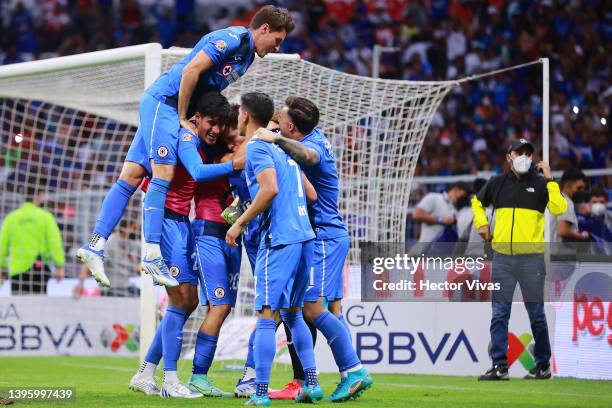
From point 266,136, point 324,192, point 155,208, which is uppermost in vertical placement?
point 266,136

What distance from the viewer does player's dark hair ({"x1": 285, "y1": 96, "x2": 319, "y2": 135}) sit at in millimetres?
7867

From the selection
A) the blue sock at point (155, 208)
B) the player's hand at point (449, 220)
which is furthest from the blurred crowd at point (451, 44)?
the blue sock at point (155, 208)

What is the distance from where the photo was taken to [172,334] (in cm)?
817

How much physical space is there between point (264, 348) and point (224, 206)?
154cm

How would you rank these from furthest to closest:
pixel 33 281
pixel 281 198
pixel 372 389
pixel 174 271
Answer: pixel 33 281, pixel 372 389, pixel 174 271, pixel 281 198

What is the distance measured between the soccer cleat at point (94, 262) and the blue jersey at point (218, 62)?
1.26 m

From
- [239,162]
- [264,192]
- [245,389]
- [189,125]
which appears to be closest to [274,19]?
[189,125]

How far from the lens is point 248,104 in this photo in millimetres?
7598

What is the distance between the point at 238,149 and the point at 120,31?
18.6 m

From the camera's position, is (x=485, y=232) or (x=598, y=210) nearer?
(x=485, y=232)

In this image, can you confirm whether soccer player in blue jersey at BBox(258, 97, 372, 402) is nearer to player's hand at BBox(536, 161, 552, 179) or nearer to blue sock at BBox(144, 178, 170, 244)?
blue sock at BBox(144, 178, 170, 244)

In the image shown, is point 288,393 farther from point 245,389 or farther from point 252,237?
point 252,237

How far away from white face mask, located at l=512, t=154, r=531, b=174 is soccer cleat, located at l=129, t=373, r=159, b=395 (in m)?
4.34

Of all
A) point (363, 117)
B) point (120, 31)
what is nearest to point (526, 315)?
point (363, 117)
